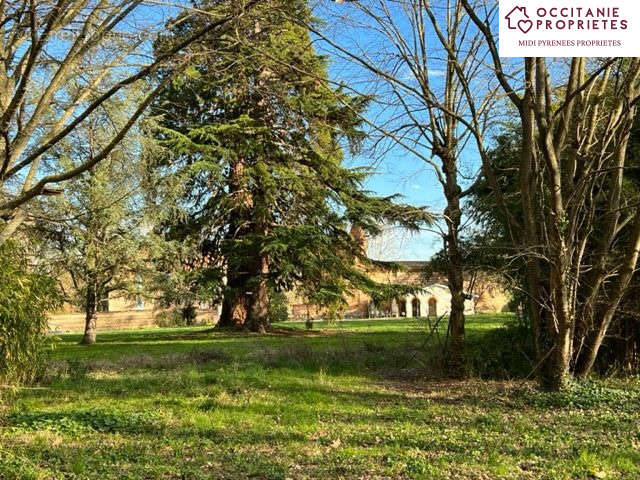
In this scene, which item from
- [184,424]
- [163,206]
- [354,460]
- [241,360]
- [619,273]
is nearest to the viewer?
[354,460]

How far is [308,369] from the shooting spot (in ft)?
41.9

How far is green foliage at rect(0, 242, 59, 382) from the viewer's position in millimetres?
7387

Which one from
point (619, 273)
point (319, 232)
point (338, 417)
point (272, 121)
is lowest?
point (338, 417)

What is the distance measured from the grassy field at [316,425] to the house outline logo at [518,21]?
5.01 metres

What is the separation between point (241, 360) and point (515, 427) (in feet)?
26.4

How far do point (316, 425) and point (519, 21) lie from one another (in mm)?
5773

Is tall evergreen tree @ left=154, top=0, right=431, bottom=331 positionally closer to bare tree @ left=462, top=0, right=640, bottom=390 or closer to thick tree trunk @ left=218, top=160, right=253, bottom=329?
thick tree trunk @ left=218, top=160, right=253, bottom=329

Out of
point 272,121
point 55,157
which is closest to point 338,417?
point 55,157

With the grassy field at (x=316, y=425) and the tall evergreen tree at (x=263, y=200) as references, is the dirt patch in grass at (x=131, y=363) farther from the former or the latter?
the tall evergreen tree at (x=263, y=200)

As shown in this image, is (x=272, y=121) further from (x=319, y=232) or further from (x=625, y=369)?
(x=625, y=369)

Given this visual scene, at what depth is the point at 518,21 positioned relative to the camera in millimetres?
8148

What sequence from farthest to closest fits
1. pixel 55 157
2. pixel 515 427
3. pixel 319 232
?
pixel 319 232, pixel 55 157, pixel 515 427

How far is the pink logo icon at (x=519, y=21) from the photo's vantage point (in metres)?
7.95

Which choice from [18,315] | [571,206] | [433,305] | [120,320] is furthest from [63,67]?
[433,305]
